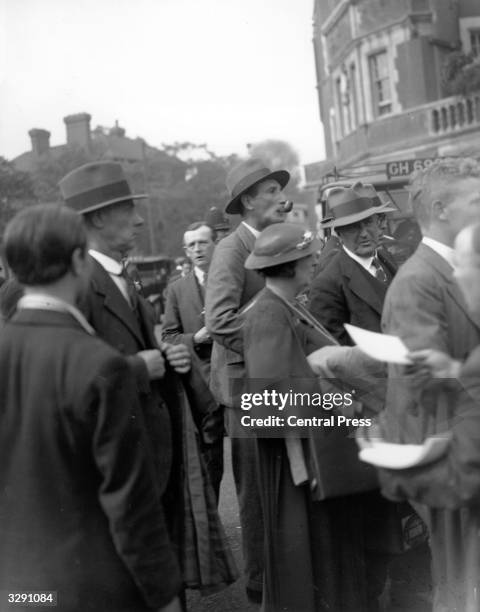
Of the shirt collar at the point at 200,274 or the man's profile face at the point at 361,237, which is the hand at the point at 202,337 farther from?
the man's profile face at the point at 361,237

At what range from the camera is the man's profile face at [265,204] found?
3.42 m

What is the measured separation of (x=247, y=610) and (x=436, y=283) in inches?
81.6

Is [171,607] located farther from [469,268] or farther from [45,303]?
[469,268]

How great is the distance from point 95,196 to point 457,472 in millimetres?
1610

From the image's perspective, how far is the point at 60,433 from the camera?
6.24 ft

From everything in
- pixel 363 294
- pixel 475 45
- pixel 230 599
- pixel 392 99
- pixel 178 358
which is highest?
pixel 475 45

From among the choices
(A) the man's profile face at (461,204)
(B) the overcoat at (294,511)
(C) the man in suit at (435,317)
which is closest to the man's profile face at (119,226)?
(B) the overcoat at (294,511)

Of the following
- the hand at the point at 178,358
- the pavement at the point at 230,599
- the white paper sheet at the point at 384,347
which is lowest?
the pavement at the point at 230,599

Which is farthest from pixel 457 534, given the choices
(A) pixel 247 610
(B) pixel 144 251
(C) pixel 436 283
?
(B) pixel 144 251

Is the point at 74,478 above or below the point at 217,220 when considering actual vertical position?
below

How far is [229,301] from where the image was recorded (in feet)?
10.6

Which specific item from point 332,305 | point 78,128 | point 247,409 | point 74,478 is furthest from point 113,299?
point 78,128

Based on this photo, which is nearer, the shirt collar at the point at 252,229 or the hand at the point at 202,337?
the shirt collar at the point at 252,229

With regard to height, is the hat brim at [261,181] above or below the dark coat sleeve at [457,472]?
above
